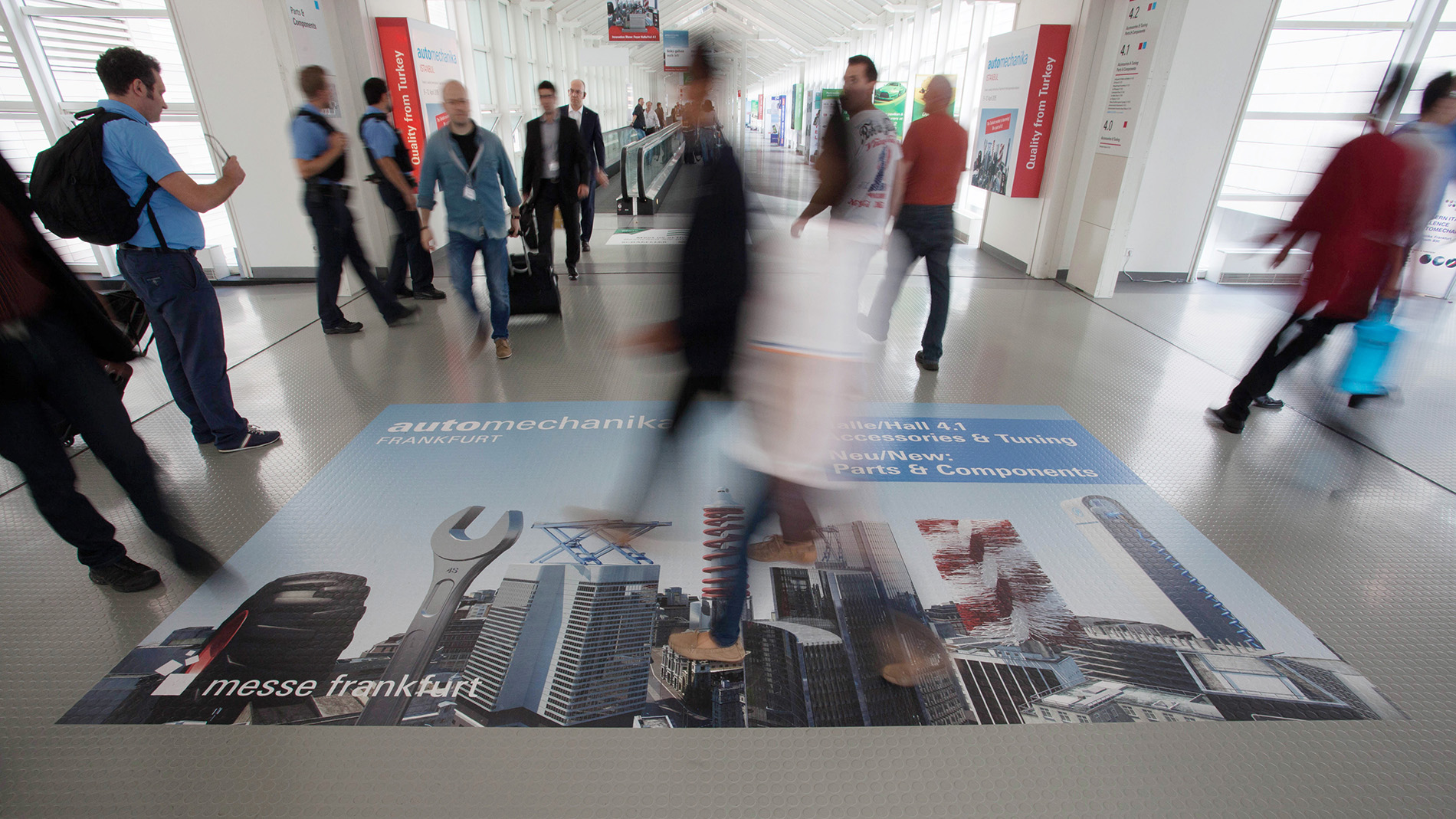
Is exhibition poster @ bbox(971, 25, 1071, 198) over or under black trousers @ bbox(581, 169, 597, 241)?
over

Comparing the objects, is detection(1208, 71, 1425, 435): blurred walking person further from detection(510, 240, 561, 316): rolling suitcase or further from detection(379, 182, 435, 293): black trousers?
detection(379, 182, 435, 293): black trousers

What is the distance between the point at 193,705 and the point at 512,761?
0.92 meters

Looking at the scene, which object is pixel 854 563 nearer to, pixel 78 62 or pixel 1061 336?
pixel 1061 336

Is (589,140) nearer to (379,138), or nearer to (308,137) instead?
(379,138)

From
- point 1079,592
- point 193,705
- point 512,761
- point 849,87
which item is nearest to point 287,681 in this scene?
point 193,705

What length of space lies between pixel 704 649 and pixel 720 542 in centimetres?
37

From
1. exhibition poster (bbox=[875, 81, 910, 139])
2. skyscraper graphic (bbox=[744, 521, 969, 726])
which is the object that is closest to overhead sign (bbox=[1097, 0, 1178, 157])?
skyscraper graphic (bbox=[744, 521, 969, 726])

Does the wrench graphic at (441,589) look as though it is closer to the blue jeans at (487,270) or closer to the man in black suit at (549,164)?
the blue jeans at (487,270)

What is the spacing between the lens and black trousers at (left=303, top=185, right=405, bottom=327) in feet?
13.4

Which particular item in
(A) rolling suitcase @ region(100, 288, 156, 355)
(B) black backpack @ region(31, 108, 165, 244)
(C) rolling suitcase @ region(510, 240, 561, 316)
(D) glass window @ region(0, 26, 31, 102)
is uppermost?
(D) glass window @ region(0, 26, 31, 102)

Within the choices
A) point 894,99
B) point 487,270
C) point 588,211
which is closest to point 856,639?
point 487,270

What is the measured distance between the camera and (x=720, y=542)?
217 centimetres

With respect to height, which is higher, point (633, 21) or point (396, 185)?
point (633, 21)

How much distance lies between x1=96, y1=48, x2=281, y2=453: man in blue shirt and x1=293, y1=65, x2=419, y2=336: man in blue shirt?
120cm
